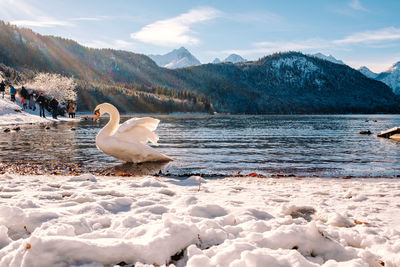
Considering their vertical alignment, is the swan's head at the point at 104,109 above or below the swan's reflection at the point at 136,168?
above

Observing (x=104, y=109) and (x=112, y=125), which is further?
(x=104, y=109)

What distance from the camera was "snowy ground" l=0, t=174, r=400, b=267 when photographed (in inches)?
146

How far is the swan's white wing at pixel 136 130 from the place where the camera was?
12.5 metres

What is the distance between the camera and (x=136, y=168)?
40.9ft

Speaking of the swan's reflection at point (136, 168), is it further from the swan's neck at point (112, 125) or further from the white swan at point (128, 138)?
the swan's neck at point (112, 125)

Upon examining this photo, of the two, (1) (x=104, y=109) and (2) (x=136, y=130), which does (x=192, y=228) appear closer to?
(2) (x=136, y=130)

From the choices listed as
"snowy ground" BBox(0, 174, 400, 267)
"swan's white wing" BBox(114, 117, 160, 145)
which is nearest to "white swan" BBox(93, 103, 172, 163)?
"swan's white wing" BBox(114, 117, 160, 145)

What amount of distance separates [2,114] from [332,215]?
5024 centimetres

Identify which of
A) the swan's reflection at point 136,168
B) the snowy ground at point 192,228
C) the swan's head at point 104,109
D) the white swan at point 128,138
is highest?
the swan's head at point 104,109

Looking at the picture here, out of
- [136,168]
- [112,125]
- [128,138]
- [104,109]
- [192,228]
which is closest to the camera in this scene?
[192,228]

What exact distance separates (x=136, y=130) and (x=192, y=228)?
8942mm

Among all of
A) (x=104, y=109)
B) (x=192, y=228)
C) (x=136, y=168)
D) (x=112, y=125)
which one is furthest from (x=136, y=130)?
(x=192, y=228)

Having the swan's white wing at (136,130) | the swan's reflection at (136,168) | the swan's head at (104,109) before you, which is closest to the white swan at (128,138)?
the swan's white wing at (136,130)

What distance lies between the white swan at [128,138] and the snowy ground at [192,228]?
16.0 ft
